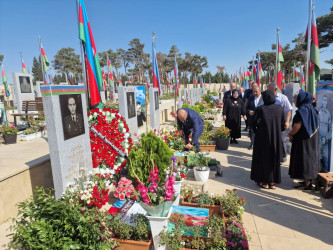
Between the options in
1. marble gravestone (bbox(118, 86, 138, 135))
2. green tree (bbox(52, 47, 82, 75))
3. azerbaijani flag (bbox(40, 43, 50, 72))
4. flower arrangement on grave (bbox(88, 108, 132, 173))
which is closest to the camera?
flower arrangement on grave (bbox(88, 108, 132, 173))

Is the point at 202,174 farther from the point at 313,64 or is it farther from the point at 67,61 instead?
the point at 67,61

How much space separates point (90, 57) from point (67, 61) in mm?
48953

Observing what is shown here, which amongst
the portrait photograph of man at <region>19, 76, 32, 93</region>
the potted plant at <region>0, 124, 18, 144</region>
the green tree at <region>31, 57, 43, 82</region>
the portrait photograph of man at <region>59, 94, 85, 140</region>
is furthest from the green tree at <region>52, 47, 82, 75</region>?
the portrait photograph of man at <region>59, 94, 85, 140</region>

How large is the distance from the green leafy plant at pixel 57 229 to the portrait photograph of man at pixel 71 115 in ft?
4.09

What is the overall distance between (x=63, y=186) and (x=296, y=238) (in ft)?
10.3

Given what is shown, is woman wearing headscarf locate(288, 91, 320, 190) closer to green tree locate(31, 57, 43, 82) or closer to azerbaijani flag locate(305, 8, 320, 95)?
azerbaijani flag locate(305, 8, 320, 95)

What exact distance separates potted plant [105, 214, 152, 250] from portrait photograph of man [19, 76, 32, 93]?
12.8 m

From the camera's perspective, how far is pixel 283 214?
10.9 ft

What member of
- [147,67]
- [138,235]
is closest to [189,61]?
[147,67]

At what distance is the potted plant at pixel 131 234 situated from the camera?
7.98 feet

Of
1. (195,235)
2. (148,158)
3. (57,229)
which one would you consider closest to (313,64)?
(148,158)

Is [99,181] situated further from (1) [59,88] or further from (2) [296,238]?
(2) [296,238]

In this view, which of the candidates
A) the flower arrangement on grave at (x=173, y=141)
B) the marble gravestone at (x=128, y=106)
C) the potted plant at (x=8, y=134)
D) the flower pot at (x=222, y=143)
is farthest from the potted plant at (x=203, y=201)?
the potted plant at (x=8, y=134)

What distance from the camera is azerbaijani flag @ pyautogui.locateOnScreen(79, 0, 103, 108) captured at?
404 cm
